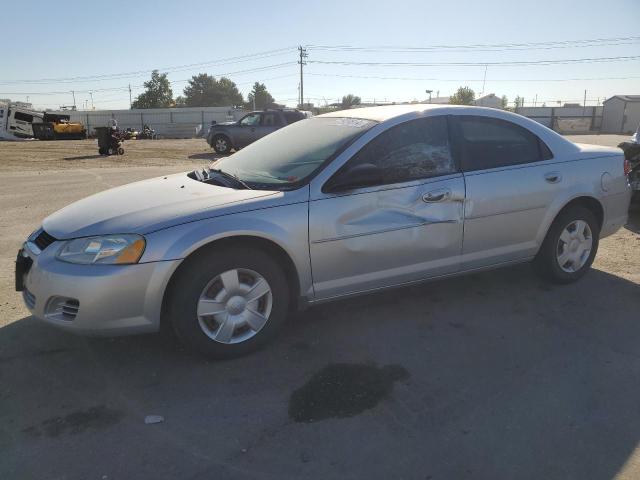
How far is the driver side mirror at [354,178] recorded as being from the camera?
351cm

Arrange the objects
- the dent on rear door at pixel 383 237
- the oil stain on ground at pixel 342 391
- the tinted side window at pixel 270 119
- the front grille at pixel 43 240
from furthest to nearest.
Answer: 1. the tinted side window at pixel 270 119
2. the dent on rear door at pixel 383 237
3. the front grille at pixel 43 240
4. the oil stain on ground at pixel 342 391

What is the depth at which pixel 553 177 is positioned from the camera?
4387 mm

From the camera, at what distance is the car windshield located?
12.1 feet

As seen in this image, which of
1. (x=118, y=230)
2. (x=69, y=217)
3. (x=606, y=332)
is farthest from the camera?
(x=606, y=332)

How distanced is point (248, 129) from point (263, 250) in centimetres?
1720

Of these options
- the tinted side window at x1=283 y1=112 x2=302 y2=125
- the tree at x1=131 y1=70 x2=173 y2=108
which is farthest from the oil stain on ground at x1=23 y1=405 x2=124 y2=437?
the tree at x1=131 y1=70 x2=173 y2=108

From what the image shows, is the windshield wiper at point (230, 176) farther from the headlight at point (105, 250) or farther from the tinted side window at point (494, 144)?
the tinted side window at point (494, 144)

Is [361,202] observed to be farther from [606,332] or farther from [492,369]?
[606,332]

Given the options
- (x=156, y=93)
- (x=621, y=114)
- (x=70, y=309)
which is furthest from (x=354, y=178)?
(x=156, y=93)

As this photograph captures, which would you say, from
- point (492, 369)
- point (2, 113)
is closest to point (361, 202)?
point (492, 369)

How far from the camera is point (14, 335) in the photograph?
12.1ft

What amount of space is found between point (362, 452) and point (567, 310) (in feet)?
8.19

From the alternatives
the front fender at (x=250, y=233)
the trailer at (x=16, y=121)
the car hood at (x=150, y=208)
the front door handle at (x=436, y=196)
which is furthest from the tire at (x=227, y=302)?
the trailer at (x=16, y=121)

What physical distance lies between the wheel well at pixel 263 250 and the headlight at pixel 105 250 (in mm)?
274
